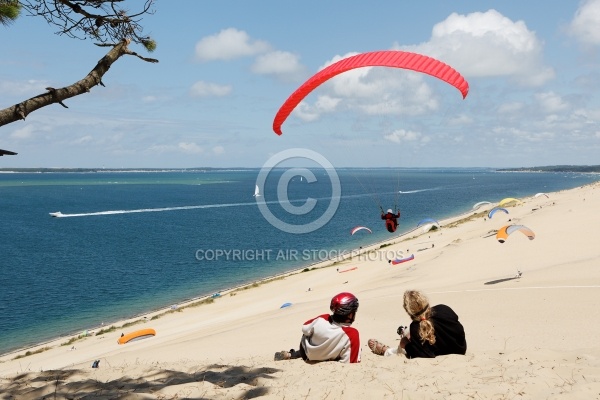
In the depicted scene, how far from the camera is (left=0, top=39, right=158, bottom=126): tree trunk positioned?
4887mm

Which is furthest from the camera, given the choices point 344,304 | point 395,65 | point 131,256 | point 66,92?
point 131,256

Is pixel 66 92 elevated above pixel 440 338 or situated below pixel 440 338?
above

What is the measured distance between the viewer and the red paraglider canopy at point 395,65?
12969mm

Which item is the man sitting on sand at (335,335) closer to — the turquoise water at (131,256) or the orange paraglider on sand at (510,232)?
the orange paraglider on sand at (510,232)

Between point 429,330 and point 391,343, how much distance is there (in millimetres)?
4746

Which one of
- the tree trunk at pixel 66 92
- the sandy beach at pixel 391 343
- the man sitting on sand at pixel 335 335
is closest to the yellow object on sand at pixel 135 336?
the sandy beach at pixel 391 343

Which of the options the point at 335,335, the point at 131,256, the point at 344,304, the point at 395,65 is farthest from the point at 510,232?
the point at 131,256

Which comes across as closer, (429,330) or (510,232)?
(429,330)

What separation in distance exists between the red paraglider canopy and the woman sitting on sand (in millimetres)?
7942

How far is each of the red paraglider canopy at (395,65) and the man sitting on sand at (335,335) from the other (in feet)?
26.7

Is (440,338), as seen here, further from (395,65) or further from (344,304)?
(395,65)

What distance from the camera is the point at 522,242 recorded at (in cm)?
2722

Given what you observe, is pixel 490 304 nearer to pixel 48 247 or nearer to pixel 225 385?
pixel 225 385

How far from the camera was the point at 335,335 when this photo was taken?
22.5 feet
